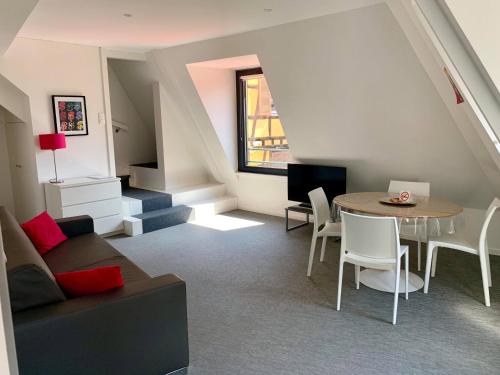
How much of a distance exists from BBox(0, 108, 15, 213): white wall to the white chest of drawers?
4.81 feet

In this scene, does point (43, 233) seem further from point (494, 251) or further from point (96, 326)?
point (494, 251)

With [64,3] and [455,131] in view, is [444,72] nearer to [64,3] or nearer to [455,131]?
[455,131]

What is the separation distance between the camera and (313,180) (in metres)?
5.28

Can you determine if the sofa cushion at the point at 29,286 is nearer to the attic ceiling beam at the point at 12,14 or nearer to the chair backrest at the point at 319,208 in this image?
the attic ceiling beam at the point at 12,14

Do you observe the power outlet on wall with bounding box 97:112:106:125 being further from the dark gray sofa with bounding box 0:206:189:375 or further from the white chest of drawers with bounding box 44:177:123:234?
the dark gray sofa with bounding box 0:206:189:375

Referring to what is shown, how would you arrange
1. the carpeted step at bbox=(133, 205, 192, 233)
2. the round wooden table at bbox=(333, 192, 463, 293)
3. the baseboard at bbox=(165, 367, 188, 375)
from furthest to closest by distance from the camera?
1. the carpeted step at bbox=(133, 205, 192, 233)
2. the round wooden table at bbox=(333, 192, 463, 293)
3. the baseboard at bbox=(165, 367, 188, 375)

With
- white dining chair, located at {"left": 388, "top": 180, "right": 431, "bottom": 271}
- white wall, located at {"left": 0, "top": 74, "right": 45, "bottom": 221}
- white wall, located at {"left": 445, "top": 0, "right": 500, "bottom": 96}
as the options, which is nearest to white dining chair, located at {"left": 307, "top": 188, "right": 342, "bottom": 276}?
white dining chair, located at {"left": 388, "top": 180, "right": 431, "bottom": 271}

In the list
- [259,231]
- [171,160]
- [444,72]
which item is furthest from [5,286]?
[171,160]

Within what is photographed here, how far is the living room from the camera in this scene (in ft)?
7.09

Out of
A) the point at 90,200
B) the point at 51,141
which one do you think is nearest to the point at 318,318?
the point at 90,200

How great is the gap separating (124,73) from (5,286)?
20.6 ft

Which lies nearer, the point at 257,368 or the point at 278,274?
the point at 257,368

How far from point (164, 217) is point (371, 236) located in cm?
351

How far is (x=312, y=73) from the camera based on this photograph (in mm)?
4262
